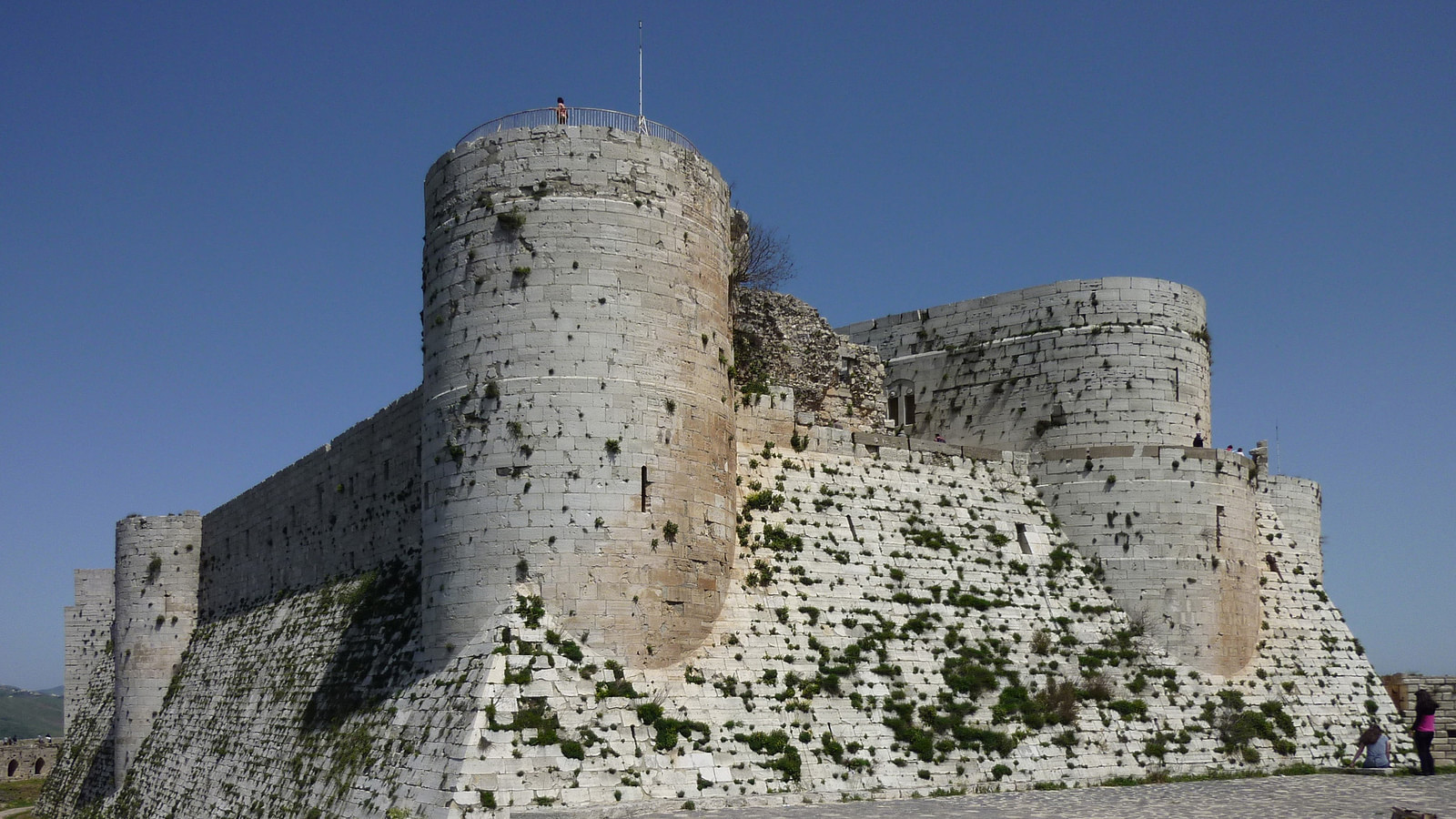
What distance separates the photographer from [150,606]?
36.8 m

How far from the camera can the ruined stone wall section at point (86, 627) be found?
49.2m

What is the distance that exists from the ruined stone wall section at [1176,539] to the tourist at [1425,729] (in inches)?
127

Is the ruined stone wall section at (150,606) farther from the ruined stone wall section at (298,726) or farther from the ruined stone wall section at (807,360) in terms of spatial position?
the ruined stone wall section at (807,360)

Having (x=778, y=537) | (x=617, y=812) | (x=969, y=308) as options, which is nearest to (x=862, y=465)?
(x=778, y=537)

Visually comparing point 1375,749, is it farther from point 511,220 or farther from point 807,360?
point 511,220

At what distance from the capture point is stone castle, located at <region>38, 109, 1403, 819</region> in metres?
19.3

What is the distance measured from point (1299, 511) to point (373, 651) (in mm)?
21393

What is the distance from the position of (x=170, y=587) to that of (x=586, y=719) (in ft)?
75.9

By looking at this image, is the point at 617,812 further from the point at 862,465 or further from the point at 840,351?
the point at 840,351

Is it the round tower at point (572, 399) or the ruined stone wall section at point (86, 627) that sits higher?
the round tower at point (572, 399)

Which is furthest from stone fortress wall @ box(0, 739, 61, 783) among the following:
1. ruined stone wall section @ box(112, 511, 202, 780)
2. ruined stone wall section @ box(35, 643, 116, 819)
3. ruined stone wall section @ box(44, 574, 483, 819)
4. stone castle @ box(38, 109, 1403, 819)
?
stone castle @ box(38, 109, 1403, 819)

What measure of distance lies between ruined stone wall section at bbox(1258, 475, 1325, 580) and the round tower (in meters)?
15.9

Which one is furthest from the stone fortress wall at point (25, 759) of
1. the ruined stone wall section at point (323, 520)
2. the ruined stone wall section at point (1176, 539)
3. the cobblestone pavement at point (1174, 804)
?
the cobblestone pavement at point (1174, 804)

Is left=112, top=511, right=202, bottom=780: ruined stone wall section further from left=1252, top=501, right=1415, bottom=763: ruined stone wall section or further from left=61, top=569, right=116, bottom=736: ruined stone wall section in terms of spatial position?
left=1252, top=501, right=1415, bottom=763: ruined stone wall section
